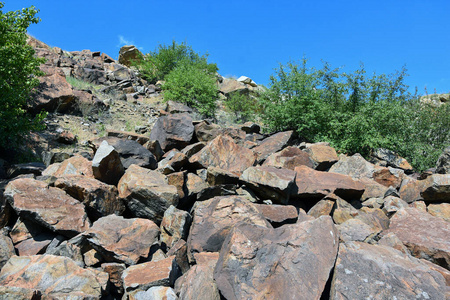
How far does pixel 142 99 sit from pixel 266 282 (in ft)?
50.6

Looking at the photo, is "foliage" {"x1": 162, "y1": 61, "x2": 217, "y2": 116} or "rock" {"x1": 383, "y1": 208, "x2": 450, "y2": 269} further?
"foliage" {"x1": 162, "y1": 61, "x2": 217, "y2": 116}

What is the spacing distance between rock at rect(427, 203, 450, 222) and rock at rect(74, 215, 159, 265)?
5752 millimetres

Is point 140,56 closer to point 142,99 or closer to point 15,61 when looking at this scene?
point 142,99

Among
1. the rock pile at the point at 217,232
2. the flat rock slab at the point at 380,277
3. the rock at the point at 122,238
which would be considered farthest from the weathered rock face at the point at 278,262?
the rock at the point at 122,238

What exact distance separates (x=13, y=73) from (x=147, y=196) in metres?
5.90

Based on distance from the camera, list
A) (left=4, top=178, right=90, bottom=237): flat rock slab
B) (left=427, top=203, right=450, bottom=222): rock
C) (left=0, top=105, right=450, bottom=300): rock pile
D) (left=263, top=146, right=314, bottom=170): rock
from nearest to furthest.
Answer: (left=0, top=105, right=450, bottom=300): rock pile → (left=4, top=178, right=90, bottom=237): flat rock slab → (left=427, top=203, right=450, bottom=222): rock → (left=263, top=146, right=314, bottom=170): rock

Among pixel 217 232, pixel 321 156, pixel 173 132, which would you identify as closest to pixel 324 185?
pixel 321 156

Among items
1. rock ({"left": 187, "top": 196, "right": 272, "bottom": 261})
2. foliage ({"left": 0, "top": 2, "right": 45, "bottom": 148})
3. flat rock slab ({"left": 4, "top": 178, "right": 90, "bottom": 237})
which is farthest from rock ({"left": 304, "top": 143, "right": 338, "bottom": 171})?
foliage ({"left": 0, "top": 2, "right": 45, "bottom": 148})

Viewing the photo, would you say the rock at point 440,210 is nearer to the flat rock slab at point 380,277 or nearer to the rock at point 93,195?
the flat rock slab at point 380,277

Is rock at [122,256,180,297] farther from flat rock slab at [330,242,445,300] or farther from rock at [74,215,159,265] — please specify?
flat rock slab at [330,242,445,300]

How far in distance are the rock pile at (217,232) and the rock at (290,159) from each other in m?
→ 0.03

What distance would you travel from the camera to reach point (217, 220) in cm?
487

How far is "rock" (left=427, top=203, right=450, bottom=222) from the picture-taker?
6.36 m

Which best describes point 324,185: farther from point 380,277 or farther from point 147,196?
point 147,196
